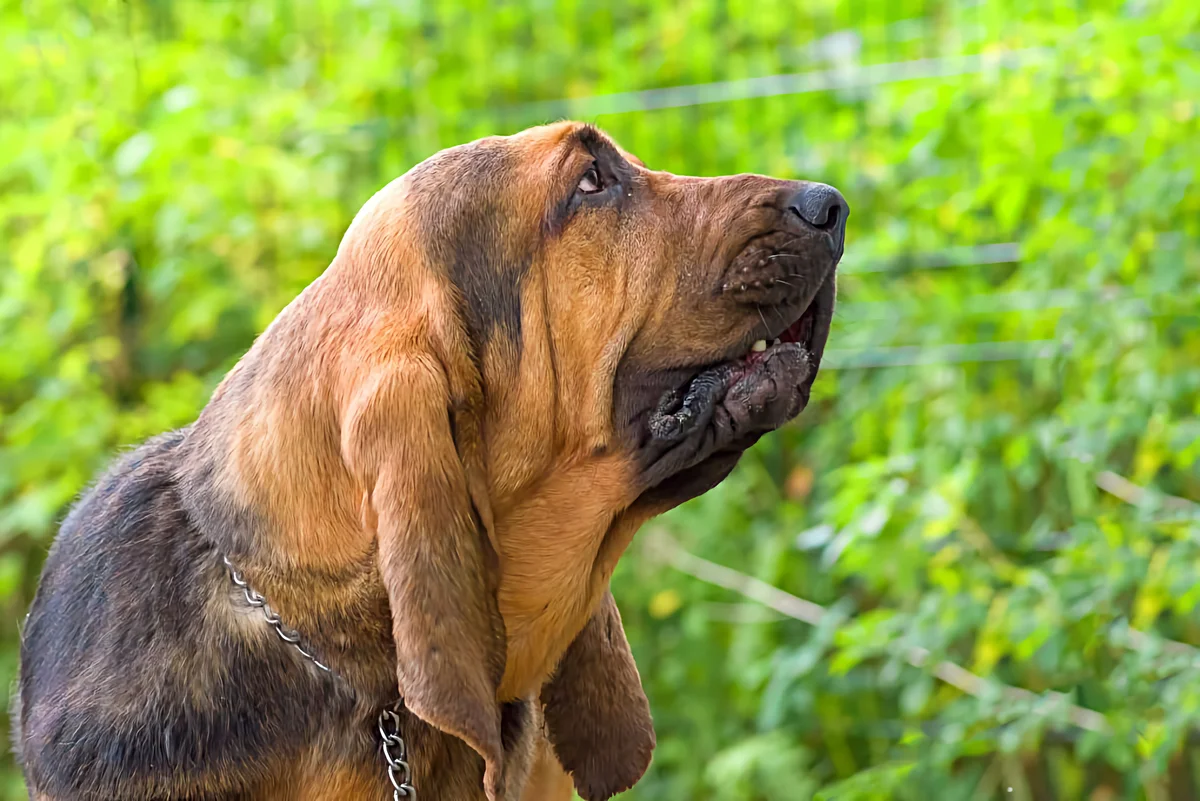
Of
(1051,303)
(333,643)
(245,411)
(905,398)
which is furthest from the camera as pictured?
(905,398)

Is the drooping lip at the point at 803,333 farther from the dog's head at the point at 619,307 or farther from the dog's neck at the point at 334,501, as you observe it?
the dog's neck at the point at 334,501

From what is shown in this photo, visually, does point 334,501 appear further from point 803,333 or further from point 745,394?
point 803,333

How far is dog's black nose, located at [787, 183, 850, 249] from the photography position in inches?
104

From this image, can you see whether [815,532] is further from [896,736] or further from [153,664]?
[153,664]

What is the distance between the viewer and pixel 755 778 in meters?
5.05

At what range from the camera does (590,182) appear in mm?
2701

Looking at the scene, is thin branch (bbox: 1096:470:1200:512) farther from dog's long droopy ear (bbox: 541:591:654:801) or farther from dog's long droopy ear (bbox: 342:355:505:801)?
dog's long droopy ear (bbox: 342:355:505:801)

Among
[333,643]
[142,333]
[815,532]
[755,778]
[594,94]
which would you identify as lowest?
[755,778]

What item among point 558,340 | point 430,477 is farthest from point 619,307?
point 430,477


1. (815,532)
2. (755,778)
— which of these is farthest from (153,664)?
(755,778)

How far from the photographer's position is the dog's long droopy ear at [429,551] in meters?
2.23

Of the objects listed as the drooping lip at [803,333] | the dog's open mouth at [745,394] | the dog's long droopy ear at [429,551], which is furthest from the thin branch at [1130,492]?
the dog's long droopy ear at [429,551]

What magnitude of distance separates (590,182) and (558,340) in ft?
1.08

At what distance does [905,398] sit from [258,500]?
9.72ft
